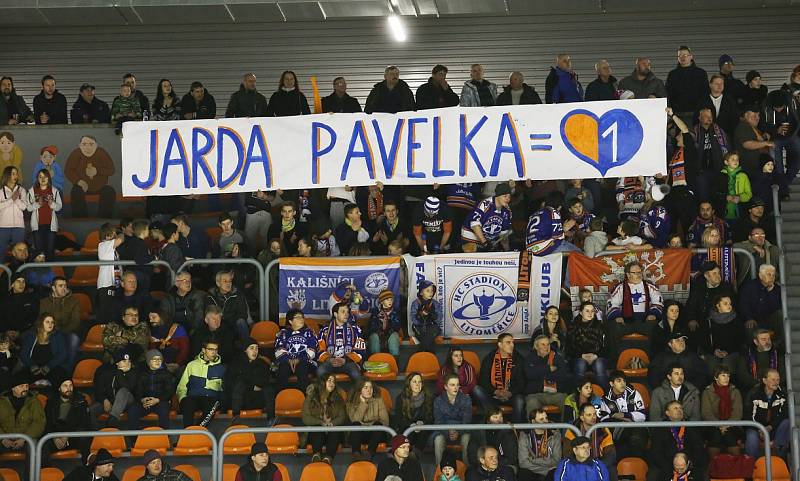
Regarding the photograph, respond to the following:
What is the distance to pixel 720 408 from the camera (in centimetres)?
1469

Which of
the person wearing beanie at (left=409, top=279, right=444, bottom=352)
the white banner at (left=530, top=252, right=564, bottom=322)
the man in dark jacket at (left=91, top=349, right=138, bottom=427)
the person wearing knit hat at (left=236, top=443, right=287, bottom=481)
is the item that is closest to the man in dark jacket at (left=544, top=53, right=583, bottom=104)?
the white banner at (left=530, top=252, right=564, bottom=322)

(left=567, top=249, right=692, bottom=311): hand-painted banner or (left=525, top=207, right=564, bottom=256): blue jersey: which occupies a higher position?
(left=525, top=207, right=564, bottom=256): blue jersey

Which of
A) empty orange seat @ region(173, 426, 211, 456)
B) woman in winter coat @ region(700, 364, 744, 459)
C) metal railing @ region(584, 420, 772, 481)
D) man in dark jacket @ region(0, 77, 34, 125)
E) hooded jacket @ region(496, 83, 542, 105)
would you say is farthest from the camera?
man in dark jacket @ region(0, 77, 34, 125)

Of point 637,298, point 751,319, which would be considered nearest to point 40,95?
point 637,298

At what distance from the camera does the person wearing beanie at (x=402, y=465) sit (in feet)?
45.6

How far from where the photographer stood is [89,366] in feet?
53.2

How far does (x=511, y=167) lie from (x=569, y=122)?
837 mm

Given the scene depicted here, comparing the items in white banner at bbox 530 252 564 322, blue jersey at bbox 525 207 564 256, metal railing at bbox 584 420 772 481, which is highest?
blue jersey at bbox 525 207 564 256

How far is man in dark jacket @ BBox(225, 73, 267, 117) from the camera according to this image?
19.3m

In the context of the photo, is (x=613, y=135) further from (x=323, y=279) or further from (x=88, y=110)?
(x=88, y=110)

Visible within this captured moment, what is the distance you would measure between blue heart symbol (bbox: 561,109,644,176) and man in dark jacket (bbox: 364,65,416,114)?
9.05 feet

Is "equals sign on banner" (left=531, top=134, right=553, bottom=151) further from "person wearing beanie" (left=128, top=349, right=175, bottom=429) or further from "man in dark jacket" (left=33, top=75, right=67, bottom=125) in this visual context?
"man in dark jacket" (left=33, top=75, right=67, bottom=125)

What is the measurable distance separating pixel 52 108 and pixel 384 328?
22.7ft

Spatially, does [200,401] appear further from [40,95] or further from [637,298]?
[40,95]
